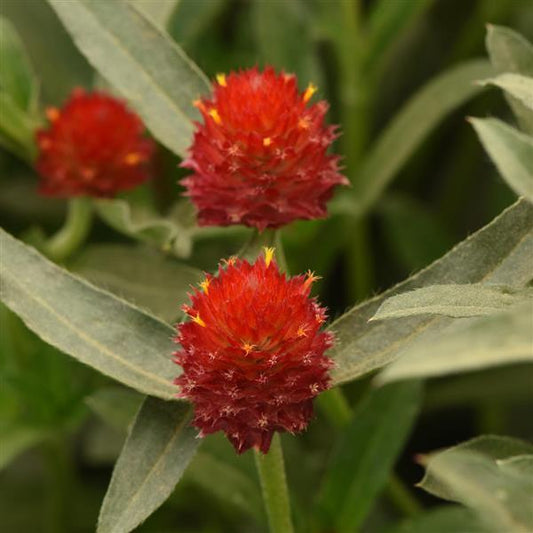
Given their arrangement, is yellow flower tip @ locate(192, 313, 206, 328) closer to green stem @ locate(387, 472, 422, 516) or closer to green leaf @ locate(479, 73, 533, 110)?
green leaf @ locate(479, 73, 533, 110)

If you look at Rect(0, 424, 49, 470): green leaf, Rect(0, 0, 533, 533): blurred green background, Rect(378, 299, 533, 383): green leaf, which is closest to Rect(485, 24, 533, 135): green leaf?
Rect(0, 0, 533, 533): blurred green background

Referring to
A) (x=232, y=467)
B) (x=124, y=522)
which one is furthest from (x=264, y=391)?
(x=232, y=467)

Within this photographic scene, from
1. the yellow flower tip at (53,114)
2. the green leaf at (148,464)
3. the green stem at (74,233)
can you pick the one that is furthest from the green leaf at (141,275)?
the green leaf at (148,464)

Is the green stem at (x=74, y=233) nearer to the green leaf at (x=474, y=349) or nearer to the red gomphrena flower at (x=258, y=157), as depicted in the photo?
the red gomphrena flower at (x=258, y=157)

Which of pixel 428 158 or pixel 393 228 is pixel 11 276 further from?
pixel 428 158

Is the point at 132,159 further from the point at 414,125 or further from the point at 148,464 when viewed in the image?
the point at 148,464

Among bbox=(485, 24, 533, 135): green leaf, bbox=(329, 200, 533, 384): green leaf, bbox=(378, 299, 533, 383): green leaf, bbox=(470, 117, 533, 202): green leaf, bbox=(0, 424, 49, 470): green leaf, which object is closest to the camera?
bbox=(378, 299, 533, 383): green leaf

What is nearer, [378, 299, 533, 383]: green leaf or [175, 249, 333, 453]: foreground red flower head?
[378, 299, 533, 383]: green leaf
